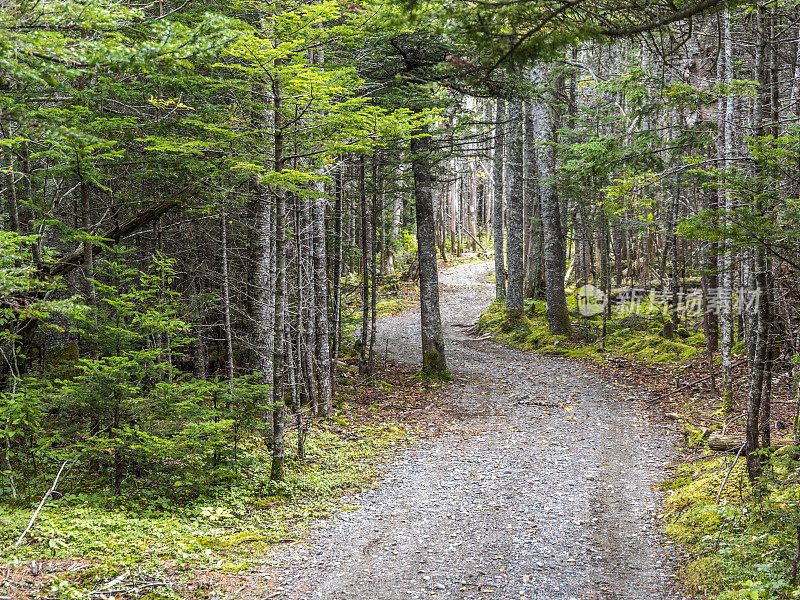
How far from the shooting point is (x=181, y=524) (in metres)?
6.44

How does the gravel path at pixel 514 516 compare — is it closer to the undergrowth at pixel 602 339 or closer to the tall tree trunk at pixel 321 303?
the tall tree trunk at pixel 321 303

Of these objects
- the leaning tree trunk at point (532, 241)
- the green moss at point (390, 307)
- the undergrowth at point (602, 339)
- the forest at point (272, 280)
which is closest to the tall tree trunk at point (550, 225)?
the undergrowth at point (602, 339)

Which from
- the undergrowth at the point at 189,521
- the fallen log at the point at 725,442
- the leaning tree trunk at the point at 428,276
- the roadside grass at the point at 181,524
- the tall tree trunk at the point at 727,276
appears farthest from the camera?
the leaning tree trunk at the point at 428,276

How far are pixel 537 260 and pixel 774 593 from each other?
62.3 ft

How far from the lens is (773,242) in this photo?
5.11m

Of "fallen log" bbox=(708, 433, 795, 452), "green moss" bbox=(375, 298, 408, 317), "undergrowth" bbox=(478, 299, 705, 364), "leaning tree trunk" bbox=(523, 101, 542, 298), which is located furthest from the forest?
"green moss" bbox=(375, 298, 408, 317)

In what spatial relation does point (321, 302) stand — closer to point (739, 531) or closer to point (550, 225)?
point (739, 531)

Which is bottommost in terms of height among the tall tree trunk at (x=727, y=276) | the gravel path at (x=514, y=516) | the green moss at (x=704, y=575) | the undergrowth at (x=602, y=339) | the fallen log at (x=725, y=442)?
the gravel path at (x=514, y=516)

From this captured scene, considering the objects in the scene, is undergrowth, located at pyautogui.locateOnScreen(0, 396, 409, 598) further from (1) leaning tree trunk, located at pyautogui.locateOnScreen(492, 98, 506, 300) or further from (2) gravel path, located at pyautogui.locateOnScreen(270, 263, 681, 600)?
(1) leaning tree trunk, located at pyautogui.locateOnScreen(492, 98, 506, 300)

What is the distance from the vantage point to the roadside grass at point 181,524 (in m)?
5.09

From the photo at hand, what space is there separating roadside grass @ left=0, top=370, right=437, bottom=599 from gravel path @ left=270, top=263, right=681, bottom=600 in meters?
0.52

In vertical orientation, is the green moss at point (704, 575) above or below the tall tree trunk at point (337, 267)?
below

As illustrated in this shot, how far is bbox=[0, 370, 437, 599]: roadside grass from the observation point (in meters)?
5.09

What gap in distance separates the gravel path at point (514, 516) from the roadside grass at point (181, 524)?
20.5 inches
